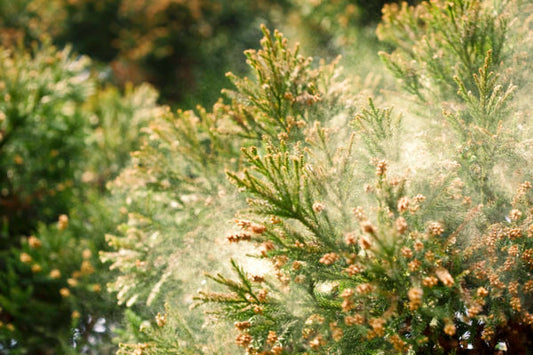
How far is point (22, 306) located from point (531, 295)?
384cm

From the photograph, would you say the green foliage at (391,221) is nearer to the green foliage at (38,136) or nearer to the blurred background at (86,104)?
the blurred background at (86,104)

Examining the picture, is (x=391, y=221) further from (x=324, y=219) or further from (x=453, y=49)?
(x=453, y=49)

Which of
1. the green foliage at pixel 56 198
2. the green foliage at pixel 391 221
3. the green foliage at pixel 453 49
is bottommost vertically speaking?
the green foliage at pixel 391 221

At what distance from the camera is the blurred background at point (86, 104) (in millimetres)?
3504

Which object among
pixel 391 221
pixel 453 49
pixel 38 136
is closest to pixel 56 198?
pixel 38 136

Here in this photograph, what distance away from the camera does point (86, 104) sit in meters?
5.63

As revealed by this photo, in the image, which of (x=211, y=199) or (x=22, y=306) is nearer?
(x=211, y=199)

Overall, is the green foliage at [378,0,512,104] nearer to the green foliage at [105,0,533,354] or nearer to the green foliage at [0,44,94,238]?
the green foliage at [105,0,533,354]

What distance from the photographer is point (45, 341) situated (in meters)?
3.46

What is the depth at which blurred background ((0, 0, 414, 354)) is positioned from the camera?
3.50 metres

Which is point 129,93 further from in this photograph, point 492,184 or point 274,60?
point 492,184

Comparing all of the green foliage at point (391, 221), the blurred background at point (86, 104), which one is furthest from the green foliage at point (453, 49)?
the blurred background at point (86, 104)

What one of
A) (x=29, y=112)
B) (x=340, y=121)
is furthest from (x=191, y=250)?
(x=29, y=112)

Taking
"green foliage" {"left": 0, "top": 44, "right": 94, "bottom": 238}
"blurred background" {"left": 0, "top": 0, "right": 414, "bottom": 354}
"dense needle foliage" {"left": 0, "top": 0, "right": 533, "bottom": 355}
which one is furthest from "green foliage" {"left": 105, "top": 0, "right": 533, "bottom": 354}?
"green foliage" {"left": 0, "top": 44, "right": 94, "bottom": 238}
